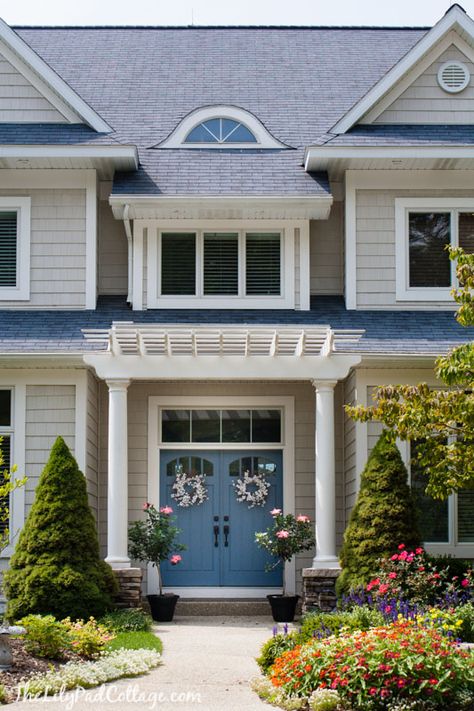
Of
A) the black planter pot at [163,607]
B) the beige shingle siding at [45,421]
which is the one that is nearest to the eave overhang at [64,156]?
the beige shingle siding at [45,421]

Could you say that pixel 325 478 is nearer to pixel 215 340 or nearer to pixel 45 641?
pixel 215 340

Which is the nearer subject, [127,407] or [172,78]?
[127,407]

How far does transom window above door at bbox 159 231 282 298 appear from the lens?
17.6m

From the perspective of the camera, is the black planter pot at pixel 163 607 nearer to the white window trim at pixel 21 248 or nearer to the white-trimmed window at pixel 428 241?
the white window trim at pixel 21 248

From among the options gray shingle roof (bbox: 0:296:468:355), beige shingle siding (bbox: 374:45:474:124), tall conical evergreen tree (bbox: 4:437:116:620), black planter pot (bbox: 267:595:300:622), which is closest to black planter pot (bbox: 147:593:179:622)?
tall conical evergreen tree (bbox: 4:437:116:620)

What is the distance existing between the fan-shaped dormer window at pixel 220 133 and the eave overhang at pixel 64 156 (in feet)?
5.18

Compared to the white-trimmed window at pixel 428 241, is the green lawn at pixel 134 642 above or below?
below

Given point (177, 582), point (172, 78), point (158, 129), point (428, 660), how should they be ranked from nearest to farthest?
1. point (428, 660)
2. point (177, 582)
3. point (158, 129)
4. point (172, 78)

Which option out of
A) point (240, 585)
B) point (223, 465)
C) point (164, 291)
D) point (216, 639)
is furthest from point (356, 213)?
point (216, 639)

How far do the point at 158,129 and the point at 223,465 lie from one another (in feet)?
18.5

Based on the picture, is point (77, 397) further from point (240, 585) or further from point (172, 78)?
point (172, 78)

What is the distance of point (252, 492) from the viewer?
17.5 m

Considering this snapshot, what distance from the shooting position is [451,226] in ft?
57.0

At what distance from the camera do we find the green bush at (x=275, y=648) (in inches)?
450
